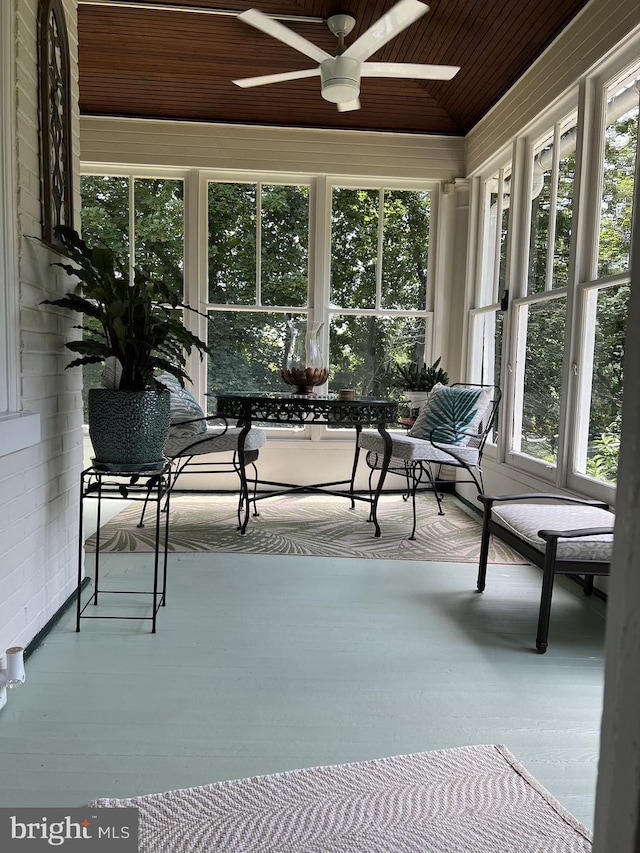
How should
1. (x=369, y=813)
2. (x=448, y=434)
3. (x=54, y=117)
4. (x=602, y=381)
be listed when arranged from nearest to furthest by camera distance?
(x=369, y=813)
(x=54, y=117)
(x=602, y=381)
(x=448, y=434)

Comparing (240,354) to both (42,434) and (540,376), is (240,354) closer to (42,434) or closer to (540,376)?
(540,376)

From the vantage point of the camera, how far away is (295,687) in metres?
2.03

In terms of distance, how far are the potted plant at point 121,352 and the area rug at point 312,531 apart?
1254 mm

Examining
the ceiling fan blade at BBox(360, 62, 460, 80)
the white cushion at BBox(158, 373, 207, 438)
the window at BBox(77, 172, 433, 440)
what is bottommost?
the white cushion at BBox(158, 373, 207, 438)

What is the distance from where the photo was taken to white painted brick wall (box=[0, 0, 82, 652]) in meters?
2.06

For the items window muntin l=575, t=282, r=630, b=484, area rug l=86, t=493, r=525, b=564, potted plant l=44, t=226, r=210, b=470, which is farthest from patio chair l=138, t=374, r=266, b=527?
window muntin l=575, t=282, r=630, b=484

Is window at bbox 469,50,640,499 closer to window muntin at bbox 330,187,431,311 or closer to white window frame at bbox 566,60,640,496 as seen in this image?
white window frame at bbox 566,60,640,496

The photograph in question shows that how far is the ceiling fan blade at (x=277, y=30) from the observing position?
9.50 feet

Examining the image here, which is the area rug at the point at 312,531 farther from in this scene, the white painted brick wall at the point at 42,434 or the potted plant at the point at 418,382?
the white painted brick wall at the point at 42,434

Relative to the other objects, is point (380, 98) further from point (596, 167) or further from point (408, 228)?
point (596, 167)

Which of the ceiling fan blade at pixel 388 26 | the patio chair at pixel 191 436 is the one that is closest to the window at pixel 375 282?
the patio chair at pixel 191 436

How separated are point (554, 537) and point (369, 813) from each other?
131cm

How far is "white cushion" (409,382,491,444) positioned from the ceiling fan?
1989 mm

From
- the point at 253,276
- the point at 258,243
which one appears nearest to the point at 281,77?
the point at 258,243
